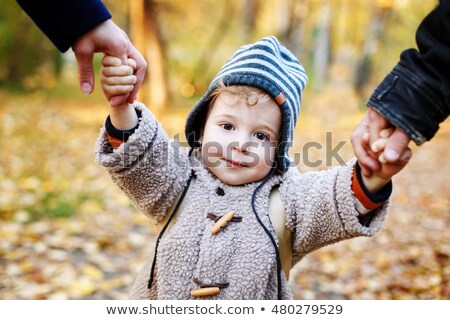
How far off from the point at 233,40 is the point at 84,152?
1151cm

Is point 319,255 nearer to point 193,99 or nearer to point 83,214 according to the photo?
point 83,214

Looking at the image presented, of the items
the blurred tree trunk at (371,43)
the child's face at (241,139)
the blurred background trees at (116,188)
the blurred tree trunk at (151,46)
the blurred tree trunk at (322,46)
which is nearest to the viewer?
the child's face at (241,139)

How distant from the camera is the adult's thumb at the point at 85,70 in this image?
1.80m

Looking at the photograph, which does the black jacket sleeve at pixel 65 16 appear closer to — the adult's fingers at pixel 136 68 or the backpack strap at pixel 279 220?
the adult's fingers at pixel 136 68

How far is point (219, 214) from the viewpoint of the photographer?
2.00 metres

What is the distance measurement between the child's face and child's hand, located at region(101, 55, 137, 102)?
Result: 41 centimetres

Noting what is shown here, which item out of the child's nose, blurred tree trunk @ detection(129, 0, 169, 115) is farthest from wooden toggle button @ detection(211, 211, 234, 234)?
blurred tree trunk @ detection(129, 0, 169, 115)

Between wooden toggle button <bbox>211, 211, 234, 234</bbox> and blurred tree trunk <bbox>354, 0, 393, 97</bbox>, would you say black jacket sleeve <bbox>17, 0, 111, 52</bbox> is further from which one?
blurred tree trunk <bbox>354, 0, 393, 97</bbox>

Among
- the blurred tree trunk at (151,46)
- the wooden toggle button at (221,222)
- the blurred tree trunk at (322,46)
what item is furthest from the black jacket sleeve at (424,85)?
the blurred tree trunk at (322,46)

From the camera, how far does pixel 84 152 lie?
8219mm

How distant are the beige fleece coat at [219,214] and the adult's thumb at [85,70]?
194mm

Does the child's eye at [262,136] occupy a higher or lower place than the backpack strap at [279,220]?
higher

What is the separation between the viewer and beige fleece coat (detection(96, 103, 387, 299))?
192cm
